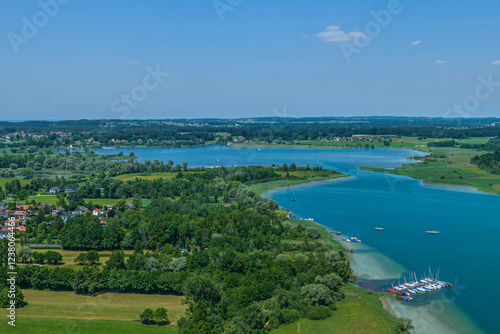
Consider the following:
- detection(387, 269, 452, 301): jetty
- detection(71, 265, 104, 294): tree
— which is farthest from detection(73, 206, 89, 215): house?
detection(387, 269, 452, 301): jetty

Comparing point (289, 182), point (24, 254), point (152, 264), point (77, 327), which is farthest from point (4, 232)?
point (289, 182)

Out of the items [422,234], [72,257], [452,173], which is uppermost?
[452,173]

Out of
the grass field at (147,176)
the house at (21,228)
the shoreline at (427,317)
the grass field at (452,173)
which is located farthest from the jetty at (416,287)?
the grass field at (147,176)

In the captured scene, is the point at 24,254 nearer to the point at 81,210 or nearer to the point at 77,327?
the point at 77,327

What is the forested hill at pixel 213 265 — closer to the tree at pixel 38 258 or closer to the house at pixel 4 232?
the tree at pixel 38 258

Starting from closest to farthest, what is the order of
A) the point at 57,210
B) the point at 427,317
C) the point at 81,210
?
1. the point at 427,317
2. the point at 57,210
3. the point at 81,210

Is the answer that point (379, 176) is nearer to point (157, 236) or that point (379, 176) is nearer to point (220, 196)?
point (220, 196)

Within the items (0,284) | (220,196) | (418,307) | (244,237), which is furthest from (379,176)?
(0,284)
